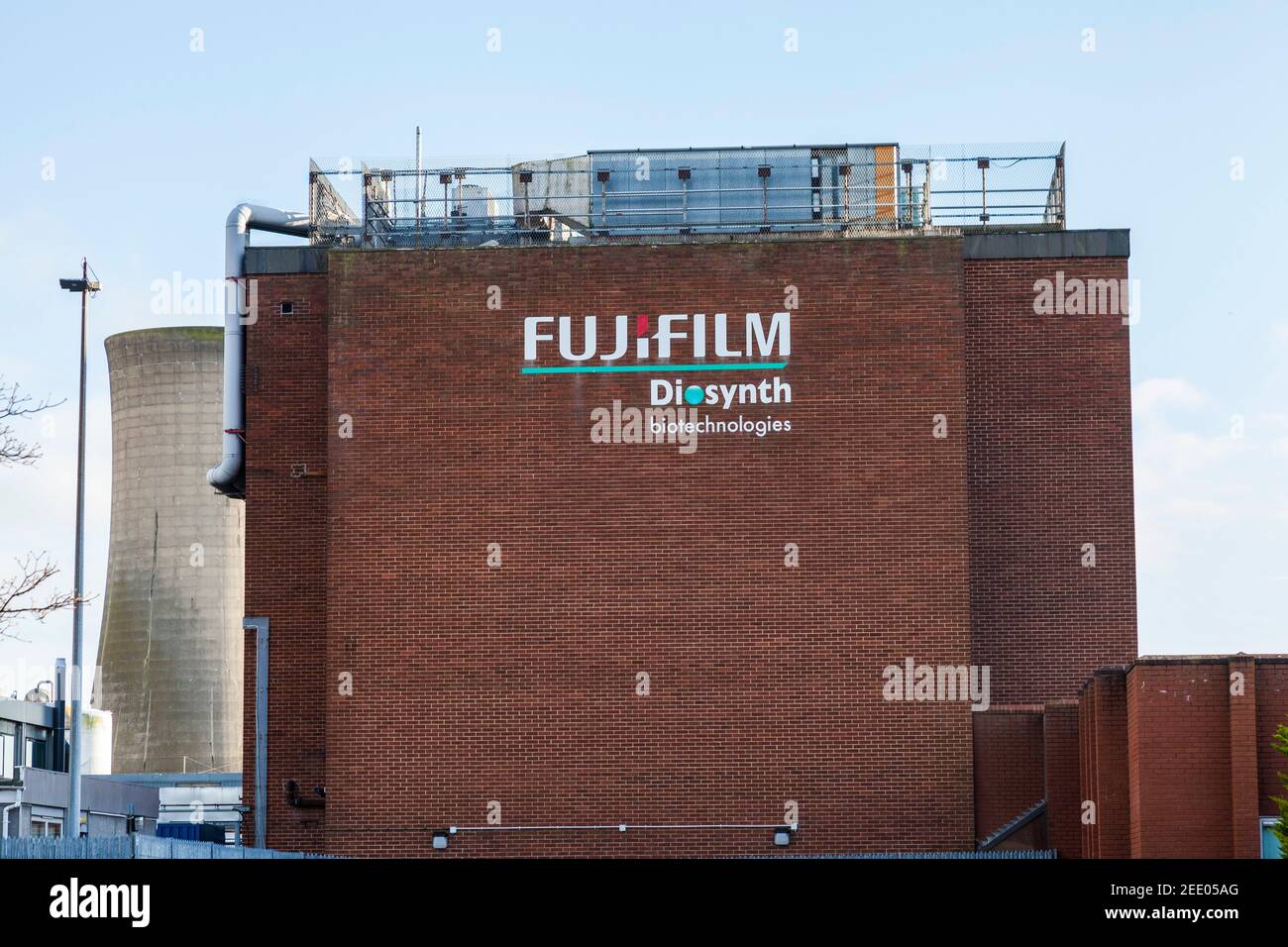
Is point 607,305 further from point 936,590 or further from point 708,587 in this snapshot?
point 936,590

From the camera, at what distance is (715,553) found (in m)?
29.0

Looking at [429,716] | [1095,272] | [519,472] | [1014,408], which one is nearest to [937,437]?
[1014,408]

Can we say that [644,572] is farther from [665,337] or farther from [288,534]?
[288,534]

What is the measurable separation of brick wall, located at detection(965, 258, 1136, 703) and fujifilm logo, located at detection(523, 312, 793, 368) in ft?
11.7

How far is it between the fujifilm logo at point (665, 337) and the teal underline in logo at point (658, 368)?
10 cm

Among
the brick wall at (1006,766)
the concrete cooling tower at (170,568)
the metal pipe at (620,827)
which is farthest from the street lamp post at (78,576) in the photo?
the concrete cooling tower at (170,568)

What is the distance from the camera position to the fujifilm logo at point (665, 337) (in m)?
29.3

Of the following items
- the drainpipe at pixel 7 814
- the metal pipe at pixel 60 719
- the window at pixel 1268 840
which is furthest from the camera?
the metal pipe at pixel 60 719

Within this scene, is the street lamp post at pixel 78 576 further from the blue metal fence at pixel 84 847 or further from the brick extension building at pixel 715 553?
the blue metal fence at pixel 84 847

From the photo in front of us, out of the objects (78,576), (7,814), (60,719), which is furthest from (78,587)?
(60,719)

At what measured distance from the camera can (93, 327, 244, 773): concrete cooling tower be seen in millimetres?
53375

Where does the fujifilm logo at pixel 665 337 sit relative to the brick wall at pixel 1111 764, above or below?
above

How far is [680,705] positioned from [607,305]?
639 centimetres
